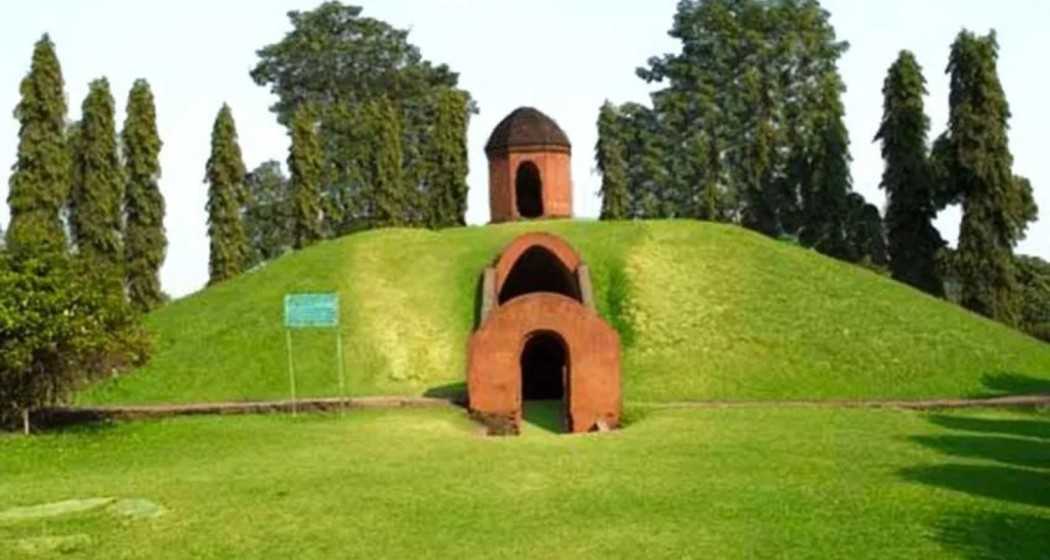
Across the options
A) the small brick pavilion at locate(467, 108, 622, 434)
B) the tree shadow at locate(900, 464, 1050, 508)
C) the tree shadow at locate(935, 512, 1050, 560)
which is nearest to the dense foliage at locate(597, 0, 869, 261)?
the small brick pavilion at locate(467, 108, 622, 434)

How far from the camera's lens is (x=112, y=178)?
149ft

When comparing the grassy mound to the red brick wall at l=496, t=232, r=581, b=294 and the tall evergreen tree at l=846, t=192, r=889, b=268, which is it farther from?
the tall evergreen tree at l=846, t=192, r=889, b=268

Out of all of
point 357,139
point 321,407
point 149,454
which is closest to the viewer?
point 149,454

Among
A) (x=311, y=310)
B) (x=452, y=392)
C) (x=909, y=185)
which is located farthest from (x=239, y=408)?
(x=909, y=185)

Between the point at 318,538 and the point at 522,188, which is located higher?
the point at 522,188

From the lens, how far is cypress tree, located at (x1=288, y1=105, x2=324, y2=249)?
53.5 m

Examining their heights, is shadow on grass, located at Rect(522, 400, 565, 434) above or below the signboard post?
below

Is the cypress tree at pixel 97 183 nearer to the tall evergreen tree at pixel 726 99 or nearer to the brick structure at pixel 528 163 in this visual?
the brick structure at pixel 528 163

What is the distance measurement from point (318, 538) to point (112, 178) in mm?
33111

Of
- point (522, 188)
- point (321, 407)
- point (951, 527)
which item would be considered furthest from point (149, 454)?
point (522, 188)

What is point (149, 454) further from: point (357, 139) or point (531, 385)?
point (357, 139)

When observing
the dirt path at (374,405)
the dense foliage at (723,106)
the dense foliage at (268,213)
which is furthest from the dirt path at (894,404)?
the dense foliage at (268,213)

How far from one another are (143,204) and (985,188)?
104 ft

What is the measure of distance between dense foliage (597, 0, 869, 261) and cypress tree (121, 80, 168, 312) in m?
22.5
